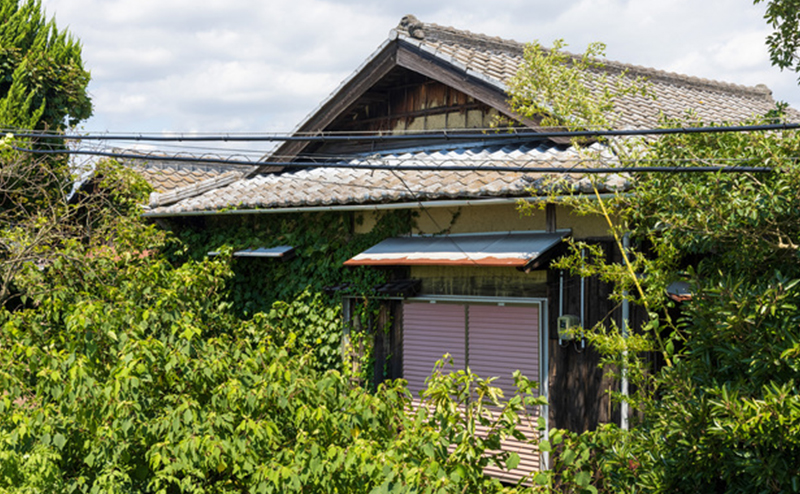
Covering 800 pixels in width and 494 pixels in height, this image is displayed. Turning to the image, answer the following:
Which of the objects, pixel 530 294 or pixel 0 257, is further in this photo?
pixel 0 257

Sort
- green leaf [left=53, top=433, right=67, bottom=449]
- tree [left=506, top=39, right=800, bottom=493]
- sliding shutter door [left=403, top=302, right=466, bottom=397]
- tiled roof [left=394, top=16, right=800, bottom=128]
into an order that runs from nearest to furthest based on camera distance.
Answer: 1. tree [left=506, top=39, right=800, bottom=493]
2. green leaf [left=53, top=433, right=67, bottom=449]
3. sliding shutter door [left=403, top=302, right=466, bottom=397]
4. tiled roof [left=394, top=16, right=800, bottom=128]

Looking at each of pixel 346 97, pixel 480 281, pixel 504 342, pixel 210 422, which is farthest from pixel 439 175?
pixel 210 422

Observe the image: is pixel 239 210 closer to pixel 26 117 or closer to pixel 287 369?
pixel 287 369

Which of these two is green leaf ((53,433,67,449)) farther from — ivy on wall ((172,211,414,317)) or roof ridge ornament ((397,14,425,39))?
roof ridge ornament ((397,14,425,39))

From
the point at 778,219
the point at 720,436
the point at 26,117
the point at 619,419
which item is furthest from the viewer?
the point at 26,117

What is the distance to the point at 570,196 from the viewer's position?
7598mm

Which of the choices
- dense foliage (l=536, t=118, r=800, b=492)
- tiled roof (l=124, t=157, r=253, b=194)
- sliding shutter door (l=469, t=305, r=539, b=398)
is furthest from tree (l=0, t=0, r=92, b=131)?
dense foliage (l=536, t=118, r=800, b=492)

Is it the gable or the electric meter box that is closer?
the electric meter box

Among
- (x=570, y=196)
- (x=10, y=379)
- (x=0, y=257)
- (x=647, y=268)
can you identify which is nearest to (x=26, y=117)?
(x=0, y=257)

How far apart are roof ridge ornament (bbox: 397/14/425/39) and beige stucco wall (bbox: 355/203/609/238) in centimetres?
235

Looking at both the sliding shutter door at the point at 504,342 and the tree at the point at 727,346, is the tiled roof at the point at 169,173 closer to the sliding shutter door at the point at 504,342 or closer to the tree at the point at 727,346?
the sliding shutter door at the point at 504,342

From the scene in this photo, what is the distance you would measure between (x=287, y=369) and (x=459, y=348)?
12.9ft

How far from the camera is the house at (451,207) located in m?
8.84

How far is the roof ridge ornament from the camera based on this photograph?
10.7 metres
